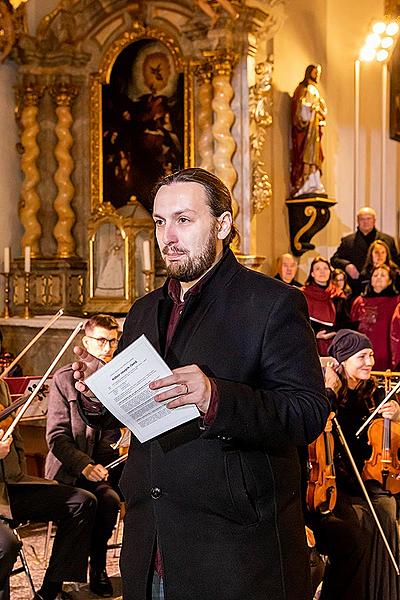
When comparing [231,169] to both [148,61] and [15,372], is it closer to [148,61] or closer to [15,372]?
[148,61]

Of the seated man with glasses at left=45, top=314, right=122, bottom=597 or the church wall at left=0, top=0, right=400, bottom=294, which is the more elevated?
the church wall at left=0, top=0, right=400, bottom=294

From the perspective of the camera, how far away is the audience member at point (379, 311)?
26.3 ft

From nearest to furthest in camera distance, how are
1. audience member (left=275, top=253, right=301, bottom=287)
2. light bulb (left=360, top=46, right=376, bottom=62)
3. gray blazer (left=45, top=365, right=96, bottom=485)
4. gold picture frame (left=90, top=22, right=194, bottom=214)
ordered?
gray blazer (left=45, top=365, right=96, bottom=485) < audience member (left=275, top=253, right=301, bottom=287) < gold picture frame (left=90, top=22, right=194, bottom=214) < light bulb (left=360, top=46, right=376, bottom=62)

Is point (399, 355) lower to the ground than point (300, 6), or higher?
lower

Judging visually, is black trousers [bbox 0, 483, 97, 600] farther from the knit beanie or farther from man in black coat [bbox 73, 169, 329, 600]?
man in black coat [bbox 73, 169, 329, 600]

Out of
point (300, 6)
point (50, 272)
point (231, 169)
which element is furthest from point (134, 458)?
point (300, 6)

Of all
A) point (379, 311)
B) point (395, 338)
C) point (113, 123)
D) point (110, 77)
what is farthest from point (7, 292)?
point (395, 338)

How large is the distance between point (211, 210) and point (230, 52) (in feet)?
23.4

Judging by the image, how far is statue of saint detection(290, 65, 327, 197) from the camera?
1018 cm

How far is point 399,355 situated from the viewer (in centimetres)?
786

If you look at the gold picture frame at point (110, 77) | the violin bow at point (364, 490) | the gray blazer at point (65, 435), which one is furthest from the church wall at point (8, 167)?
the violin bow at point (364, 490)

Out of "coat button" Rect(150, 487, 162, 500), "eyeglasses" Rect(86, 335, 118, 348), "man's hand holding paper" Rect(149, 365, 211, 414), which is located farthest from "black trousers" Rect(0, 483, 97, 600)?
"man's hand holding paper" Rect(149, 365, 211, 414)

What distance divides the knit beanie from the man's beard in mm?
2360

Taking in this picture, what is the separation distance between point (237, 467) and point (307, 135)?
8186 mm
